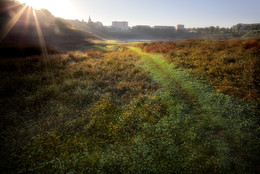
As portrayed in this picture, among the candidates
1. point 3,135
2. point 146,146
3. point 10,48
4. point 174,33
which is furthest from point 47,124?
point 174,33

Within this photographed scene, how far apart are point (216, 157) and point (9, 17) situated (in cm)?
4277

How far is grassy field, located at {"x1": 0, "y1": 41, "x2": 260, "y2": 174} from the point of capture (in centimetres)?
573

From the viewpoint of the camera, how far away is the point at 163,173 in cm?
532

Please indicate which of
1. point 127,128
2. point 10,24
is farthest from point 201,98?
point 10,24

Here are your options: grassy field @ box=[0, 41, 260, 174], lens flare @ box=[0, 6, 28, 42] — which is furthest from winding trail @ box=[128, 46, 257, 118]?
lens flare @ box=[0, 6, 28, 42]

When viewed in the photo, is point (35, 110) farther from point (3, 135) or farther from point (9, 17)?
point (9, 17)

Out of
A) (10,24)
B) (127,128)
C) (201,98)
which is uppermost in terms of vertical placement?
(10,24)

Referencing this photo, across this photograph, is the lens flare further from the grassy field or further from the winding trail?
the winding trail

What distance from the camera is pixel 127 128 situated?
7973 mm

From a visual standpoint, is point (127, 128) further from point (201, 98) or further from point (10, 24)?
point (10, 24)

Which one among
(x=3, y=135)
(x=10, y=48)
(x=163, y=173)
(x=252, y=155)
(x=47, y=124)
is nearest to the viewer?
(x=163, y=173)

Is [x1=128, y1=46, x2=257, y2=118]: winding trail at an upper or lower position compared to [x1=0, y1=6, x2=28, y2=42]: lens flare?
lower

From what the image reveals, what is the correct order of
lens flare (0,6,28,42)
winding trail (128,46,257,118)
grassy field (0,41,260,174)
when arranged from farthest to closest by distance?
lens flare (0,6,28,42) → winding trail (128,46,257,118) → grassy field (0,41,260,174)

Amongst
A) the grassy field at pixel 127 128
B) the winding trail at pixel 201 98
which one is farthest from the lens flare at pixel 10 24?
the winding trail at pixel 201 98
